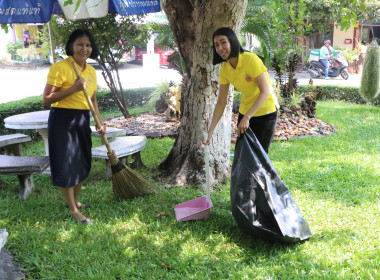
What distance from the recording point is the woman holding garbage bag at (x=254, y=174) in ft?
9.98

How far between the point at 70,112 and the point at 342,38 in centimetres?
2239

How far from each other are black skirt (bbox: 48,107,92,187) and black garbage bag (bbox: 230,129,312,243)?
4.71 feet

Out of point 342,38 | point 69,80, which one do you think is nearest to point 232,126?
point 69,80

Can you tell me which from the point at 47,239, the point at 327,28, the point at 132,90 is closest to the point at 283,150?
the point at 47,239

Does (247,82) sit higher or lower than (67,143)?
higher

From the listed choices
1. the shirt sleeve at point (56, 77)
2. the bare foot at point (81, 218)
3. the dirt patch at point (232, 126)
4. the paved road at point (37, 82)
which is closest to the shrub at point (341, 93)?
the paved road at point (37, 82)

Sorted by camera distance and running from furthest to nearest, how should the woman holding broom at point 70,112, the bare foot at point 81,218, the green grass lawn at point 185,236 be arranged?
the bare foot at point 81,218
the woman holding broom at point 70,112
the green grass lawn at point 185,236

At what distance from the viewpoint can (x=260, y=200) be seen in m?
3.07

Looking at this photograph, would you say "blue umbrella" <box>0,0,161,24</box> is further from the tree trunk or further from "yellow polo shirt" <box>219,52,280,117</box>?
"yellow polo shirt" <box>219,52,280,117</box>

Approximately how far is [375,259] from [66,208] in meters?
2.89

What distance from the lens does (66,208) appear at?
4.03m

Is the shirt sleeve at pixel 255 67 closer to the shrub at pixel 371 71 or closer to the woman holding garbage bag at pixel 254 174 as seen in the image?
the woman holding garbage bag at pixel 254 174

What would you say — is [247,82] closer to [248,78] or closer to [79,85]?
[248,78]

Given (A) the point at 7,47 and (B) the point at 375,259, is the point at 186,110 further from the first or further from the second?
(A) the point at 7,47
